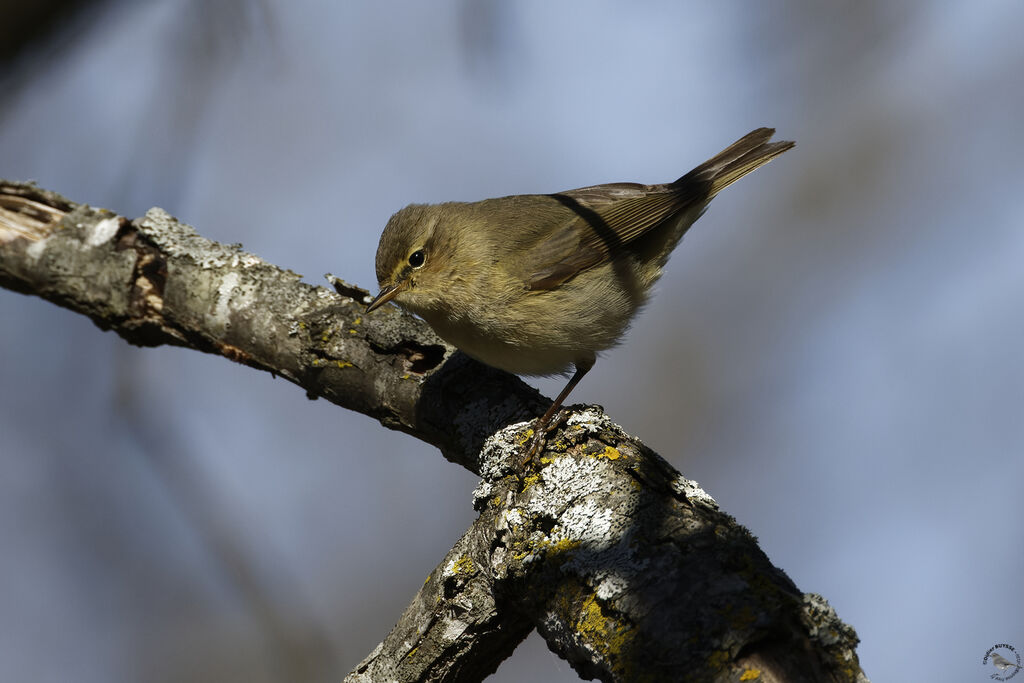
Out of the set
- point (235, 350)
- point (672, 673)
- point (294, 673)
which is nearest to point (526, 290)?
point (235, 350)

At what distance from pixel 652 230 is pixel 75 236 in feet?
9.44

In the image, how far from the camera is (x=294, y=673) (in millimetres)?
4727

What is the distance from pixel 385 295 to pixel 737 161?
2.12 m

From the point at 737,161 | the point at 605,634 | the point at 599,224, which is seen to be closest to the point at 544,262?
the point at 599,224

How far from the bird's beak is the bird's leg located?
35.8 inches

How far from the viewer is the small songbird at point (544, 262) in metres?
3.68

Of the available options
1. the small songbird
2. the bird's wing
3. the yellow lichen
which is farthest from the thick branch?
the yellow lichen

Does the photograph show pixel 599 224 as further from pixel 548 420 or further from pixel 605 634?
pixel 605 634

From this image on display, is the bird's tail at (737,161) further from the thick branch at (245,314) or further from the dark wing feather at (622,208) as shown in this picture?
the thick branch at (245,314)

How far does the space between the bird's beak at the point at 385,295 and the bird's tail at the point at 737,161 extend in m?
1.77

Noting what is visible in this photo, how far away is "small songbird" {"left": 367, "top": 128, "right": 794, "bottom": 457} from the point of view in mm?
3678

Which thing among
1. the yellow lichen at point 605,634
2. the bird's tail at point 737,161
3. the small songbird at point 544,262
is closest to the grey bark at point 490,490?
the yellow lichen at point 605,634

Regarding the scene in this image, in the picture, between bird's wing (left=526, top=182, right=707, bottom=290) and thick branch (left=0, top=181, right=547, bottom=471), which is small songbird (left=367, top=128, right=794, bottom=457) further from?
thick branch (left=0, top=181, right=547, bottom=471)

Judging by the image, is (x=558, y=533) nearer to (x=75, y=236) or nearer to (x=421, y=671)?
(x=421, y=671)
